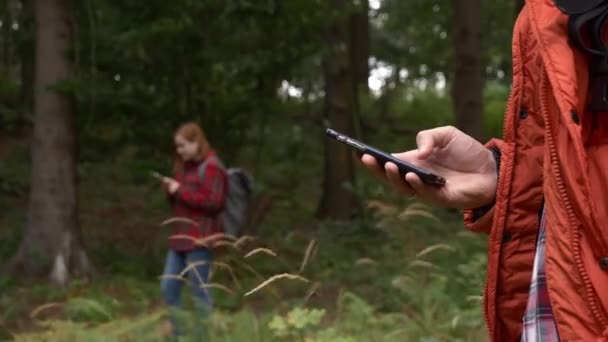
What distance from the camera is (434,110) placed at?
84.6 ft

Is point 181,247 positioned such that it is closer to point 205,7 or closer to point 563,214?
point 205,7

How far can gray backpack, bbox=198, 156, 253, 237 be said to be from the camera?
7.90 metres

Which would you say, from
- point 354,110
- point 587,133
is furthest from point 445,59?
point 587,133

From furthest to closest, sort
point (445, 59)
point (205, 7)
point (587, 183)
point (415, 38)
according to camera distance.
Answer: point (415, 38), point (445, 59), point (205, 7), point (587, 183)

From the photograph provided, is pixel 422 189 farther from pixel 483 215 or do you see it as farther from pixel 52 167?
pixel 52 167

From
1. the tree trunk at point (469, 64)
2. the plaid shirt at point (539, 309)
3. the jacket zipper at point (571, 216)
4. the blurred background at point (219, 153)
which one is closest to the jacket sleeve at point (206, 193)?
the blurred background at point (219, 153)

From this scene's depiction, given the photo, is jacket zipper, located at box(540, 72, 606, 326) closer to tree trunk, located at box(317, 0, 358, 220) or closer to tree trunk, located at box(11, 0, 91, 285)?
tree trunk, located at box(11, 0, 91, 285)

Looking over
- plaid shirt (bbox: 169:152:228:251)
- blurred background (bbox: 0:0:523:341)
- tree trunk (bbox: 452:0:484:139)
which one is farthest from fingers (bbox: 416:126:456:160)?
tree trunk (bbox: 452:0:484:139)

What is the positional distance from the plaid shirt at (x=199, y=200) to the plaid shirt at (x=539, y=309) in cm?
570

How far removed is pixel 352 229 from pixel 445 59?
8263 mm

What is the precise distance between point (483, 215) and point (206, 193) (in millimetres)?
5449

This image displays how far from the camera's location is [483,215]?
2.42m

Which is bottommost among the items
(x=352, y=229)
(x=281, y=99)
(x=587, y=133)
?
(x=352, y=229)

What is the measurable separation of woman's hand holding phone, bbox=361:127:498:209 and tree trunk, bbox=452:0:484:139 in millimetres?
12753
